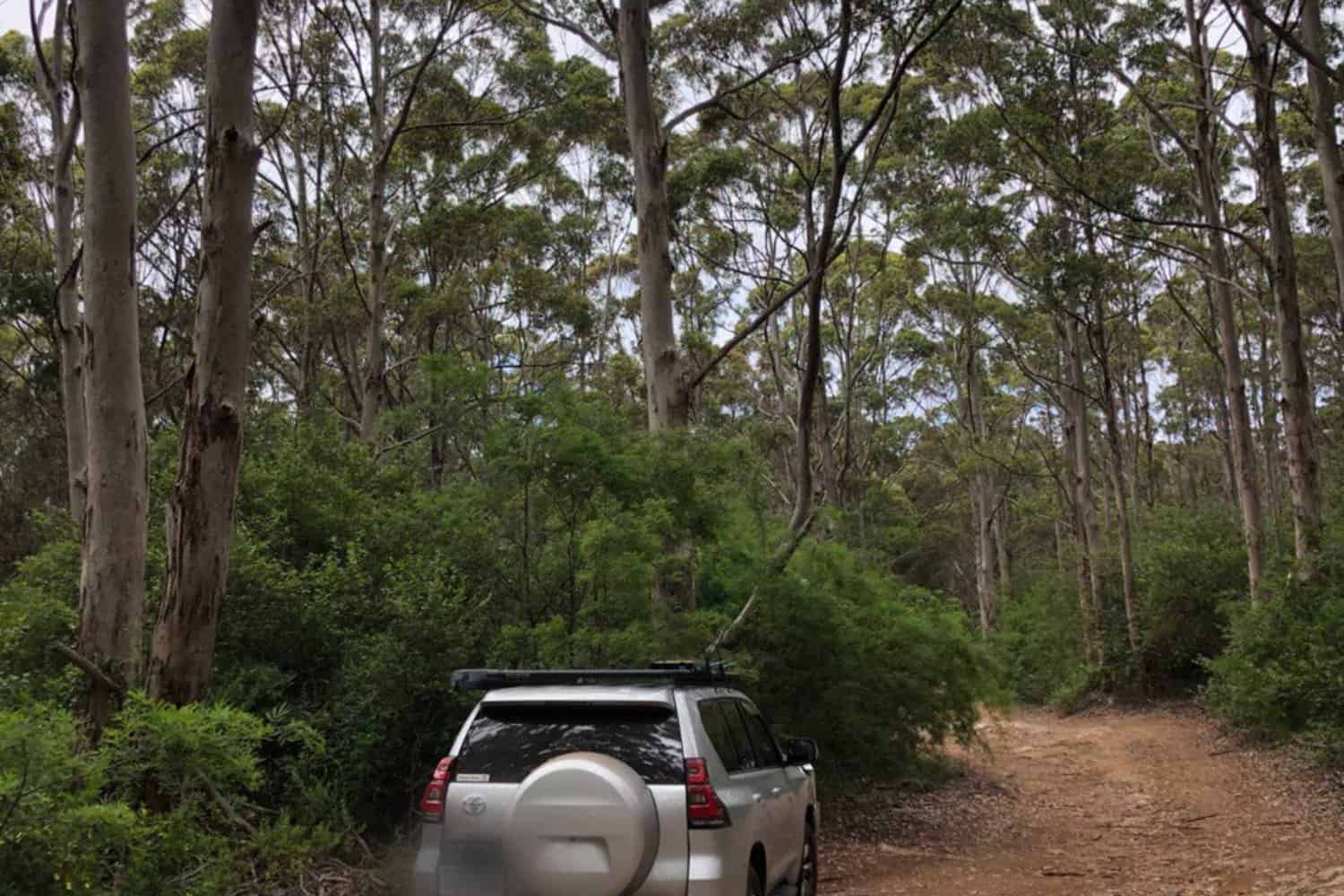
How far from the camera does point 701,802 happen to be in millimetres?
4570

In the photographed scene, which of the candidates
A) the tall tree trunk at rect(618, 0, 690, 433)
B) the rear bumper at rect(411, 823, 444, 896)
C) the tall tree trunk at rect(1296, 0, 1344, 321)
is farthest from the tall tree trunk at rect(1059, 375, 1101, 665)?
the rear bumper at rect(411, 823, 444, 896)

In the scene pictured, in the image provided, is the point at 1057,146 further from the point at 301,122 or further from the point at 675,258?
the point at 301,122

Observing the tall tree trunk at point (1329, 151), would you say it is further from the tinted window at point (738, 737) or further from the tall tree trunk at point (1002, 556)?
the tall tree trunk at point (1002, 556)

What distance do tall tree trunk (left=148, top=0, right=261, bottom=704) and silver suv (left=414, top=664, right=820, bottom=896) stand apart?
2692 mm

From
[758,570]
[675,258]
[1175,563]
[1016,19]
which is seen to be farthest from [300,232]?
[1175,563]

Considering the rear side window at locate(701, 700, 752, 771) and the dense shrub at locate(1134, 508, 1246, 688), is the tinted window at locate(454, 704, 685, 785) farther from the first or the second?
the dense shrub at locate(1134, 508, 1246, 688)

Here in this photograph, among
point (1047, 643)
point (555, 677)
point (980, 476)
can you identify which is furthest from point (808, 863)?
point (980, 476)

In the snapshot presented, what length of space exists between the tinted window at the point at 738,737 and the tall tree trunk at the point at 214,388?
3.51 m

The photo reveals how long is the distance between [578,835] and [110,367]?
5.23m

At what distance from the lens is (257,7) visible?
7.75 meters

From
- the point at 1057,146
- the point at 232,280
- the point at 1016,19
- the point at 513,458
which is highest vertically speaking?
the point at 1016,19

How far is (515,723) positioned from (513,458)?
13.6 ft

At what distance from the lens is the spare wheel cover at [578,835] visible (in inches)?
171

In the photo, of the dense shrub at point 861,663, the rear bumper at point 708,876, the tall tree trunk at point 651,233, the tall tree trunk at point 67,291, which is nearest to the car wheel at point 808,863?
the rear bumper at point 708,876
